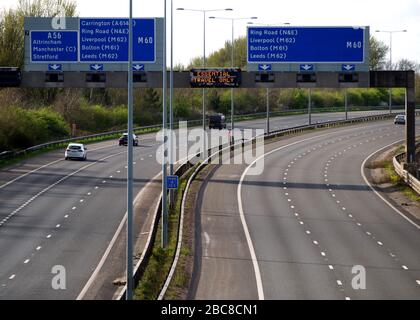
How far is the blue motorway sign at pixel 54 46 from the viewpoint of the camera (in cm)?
5406

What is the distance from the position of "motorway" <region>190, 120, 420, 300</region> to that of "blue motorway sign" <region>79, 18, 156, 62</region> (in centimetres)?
880

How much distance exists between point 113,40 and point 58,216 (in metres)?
14.1

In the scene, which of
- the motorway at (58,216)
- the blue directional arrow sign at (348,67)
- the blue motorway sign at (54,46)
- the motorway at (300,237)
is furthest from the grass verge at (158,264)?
the blue directional arrow sign at (348,67)

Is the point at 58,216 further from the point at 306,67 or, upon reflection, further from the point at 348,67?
the point at 348,67

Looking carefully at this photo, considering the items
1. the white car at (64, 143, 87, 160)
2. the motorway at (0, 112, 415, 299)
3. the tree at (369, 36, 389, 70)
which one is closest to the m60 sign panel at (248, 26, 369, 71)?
the motorway at (0, 112, 415, 299)

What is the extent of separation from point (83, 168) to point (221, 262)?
101ft

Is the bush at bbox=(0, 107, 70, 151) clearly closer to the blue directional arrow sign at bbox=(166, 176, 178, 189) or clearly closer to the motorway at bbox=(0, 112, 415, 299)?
the motorway at bbox=(0, 112, 415, 299)

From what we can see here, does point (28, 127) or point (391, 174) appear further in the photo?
point (28, 127)

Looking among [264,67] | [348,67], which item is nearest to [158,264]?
[264,67]

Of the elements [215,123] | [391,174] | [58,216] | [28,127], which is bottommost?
[58,216]

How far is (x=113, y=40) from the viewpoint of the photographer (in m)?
53.1

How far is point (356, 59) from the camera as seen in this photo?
54156mm

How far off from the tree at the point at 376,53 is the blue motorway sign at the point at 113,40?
100062 mm
